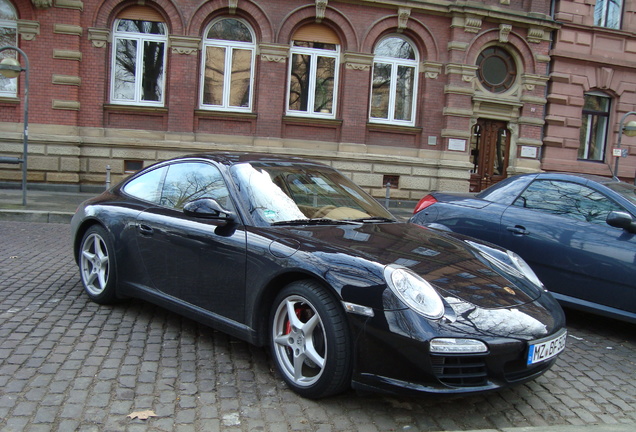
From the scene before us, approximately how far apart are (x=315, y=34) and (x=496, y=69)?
5.71 m

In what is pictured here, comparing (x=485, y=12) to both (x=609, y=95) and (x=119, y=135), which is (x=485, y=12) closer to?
(x=609, y=95)

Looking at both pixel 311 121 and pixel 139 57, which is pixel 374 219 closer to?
pixel 311 121

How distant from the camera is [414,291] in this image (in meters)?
3.04

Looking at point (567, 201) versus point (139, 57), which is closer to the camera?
point (567, 201)

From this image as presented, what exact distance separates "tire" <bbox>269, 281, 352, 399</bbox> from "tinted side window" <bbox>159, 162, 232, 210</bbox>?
0.96 m

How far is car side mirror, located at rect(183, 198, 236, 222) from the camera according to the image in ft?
12.3

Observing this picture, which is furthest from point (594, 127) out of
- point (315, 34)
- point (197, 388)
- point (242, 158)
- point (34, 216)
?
point (197, 388)

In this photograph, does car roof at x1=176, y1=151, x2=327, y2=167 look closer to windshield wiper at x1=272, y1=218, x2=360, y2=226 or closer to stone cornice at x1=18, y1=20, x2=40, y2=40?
windshield wiper at x1=272, y1=218, x2=360, y2=226

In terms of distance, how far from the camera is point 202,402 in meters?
3.15

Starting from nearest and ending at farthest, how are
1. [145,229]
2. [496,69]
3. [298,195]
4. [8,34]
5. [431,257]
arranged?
[431,257] → [298,195] → [145,229] → [8,34] → [496,69]

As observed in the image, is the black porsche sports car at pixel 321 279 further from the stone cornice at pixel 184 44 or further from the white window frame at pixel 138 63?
the white window frame at pixel 138 63

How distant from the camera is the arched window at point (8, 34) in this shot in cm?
1487

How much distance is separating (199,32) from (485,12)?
327 inches

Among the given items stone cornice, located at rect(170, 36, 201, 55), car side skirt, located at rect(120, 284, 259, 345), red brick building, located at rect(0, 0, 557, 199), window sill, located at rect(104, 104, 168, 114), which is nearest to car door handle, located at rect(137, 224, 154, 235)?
car side skirt, located at rect(120, 284, 259, 345)
